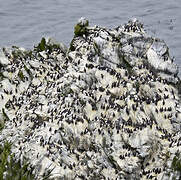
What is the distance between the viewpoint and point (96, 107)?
68.2 ft

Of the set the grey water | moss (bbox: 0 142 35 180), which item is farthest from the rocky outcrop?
the grey water

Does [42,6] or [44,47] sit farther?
[42,6]

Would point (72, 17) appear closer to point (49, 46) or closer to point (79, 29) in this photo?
point (49, 46)

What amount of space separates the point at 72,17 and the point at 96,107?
44.4 metres

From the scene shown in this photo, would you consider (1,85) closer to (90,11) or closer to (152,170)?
(152,170)

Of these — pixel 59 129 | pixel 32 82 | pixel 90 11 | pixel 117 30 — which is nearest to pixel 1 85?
pixel 32 82

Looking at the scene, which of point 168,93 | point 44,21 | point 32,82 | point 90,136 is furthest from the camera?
point 44,21

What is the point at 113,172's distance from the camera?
1798 cm

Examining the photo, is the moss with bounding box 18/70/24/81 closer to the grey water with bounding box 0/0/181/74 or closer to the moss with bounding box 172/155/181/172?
the moss with bounding box 172/155/181/172

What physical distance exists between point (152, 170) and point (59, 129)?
528cm

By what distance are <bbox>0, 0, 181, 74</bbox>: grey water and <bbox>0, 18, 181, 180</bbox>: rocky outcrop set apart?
22.1m

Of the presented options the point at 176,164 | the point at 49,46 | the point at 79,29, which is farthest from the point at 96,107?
the point at 49,46

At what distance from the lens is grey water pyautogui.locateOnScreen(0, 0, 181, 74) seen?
5253 centimetres

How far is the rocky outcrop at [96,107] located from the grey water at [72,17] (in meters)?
22.1
